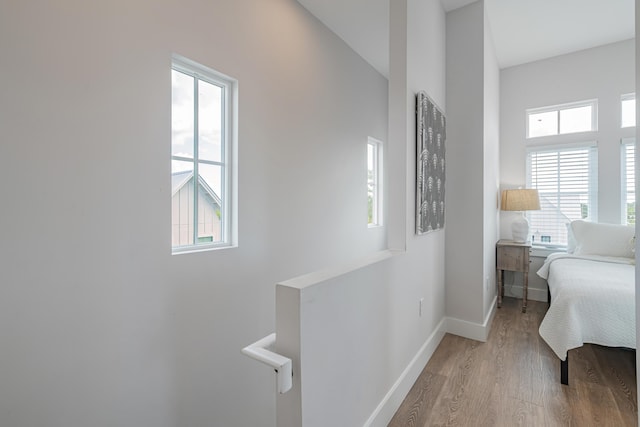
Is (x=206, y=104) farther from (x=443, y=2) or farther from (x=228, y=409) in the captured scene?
(x=443, y=2)

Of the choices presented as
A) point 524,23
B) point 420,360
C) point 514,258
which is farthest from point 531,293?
point 524,23

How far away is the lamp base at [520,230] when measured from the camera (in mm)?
3561

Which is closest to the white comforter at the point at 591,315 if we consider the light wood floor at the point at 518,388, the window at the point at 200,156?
the light wood floor at the point at 518,388

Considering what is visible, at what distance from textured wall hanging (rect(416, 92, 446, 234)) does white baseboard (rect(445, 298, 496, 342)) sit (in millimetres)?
950

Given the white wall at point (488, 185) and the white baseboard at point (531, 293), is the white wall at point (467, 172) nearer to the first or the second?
the white wall at point (488, 185)

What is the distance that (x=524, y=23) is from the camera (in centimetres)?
300

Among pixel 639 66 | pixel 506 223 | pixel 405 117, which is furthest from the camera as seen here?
pixel 506 223

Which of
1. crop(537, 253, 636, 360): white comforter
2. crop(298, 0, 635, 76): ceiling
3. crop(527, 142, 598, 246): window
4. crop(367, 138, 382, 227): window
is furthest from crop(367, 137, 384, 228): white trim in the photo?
crop(537, 253, 636, 360): white comforter

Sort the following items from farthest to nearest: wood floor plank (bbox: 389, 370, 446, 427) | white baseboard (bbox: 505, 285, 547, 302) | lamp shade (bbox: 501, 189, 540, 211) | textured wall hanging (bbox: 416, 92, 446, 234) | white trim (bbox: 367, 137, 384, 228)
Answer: white trim (bbox: 367, 137, 384, 228) < white baseboard (bbox: 505, 285, 547, 302) < lamp shade (bbox: 501, 189, 540, 211) < textured wall hanging (bbox: 416, 92, 446, 234) < wood floor plank (bbox: 389, 370, 446, 427)

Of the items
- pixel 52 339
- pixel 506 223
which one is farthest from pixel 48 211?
pixel 506 223

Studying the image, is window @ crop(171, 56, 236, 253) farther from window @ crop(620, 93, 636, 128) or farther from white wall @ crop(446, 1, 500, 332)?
window @ crop(620, 93, 636, 128)

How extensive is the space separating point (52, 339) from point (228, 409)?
1125 mm

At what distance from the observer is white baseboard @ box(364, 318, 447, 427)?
5.25 ft

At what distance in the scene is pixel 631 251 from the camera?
9.74ft
